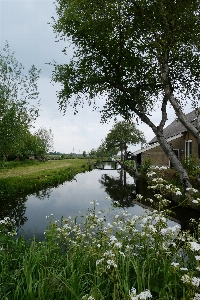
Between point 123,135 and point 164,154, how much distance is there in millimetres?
43156

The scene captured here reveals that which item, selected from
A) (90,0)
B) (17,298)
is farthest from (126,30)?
(17,298)

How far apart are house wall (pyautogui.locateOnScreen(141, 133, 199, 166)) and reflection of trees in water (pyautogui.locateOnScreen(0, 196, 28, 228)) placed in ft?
52.8

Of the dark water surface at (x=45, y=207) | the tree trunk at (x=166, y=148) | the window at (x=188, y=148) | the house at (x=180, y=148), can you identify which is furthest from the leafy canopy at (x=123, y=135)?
the tree trunk at (x=166, y=148)

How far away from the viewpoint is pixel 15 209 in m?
15.2

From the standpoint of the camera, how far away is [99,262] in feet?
9.39

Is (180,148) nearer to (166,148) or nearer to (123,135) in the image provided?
(166,148)

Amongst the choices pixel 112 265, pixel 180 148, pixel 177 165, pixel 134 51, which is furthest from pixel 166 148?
pixel 180 148

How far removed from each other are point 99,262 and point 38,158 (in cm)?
7619

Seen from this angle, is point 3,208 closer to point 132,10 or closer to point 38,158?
point 132,10

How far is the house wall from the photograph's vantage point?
24.2 m

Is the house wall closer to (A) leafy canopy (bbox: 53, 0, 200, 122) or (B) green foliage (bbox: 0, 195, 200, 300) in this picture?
(A) leafy canopy (bbox: 53, 0, 200, 122)

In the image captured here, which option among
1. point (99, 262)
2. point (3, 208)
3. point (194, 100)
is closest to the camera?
point (99, 262)

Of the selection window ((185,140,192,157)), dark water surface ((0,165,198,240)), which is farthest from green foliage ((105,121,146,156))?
dark water surface ((0,165,198,240))

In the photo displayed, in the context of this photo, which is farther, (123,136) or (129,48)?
(123,136)
